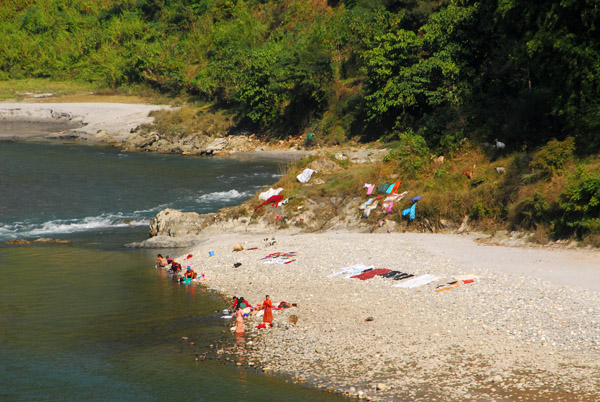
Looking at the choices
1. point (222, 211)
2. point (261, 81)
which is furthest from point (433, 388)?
point (261, 81)

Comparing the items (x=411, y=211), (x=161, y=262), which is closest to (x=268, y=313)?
(x=161, y=262)

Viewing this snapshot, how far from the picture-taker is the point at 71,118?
80562 millimetres

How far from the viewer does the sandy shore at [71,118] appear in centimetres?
7625

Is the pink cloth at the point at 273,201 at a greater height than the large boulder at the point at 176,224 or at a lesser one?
greater

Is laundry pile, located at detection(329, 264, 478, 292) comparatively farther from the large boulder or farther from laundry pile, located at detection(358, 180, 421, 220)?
the large boulder

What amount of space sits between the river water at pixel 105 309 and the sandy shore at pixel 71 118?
28.8 metres

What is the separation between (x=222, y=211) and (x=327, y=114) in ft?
104

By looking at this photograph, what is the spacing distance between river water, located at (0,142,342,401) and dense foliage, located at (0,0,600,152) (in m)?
15.4

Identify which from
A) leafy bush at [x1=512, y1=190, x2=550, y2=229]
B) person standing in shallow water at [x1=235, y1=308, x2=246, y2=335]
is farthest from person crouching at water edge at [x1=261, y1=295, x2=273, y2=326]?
leafy bush at [x1=512, y1=190, x2=550, y2=229]

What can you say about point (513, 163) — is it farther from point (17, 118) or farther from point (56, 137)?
point (17, 118)

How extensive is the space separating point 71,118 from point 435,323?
7126cm

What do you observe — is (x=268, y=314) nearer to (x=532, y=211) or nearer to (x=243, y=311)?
(x=243, y=311)

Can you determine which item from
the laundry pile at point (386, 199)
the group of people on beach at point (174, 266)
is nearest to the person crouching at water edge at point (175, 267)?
the group of people on beach at point (174, 266)

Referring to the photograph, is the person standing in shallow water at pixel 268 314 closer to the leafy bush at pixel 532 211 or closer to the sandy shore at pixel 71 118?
the leafy bush at pixel 532 211
